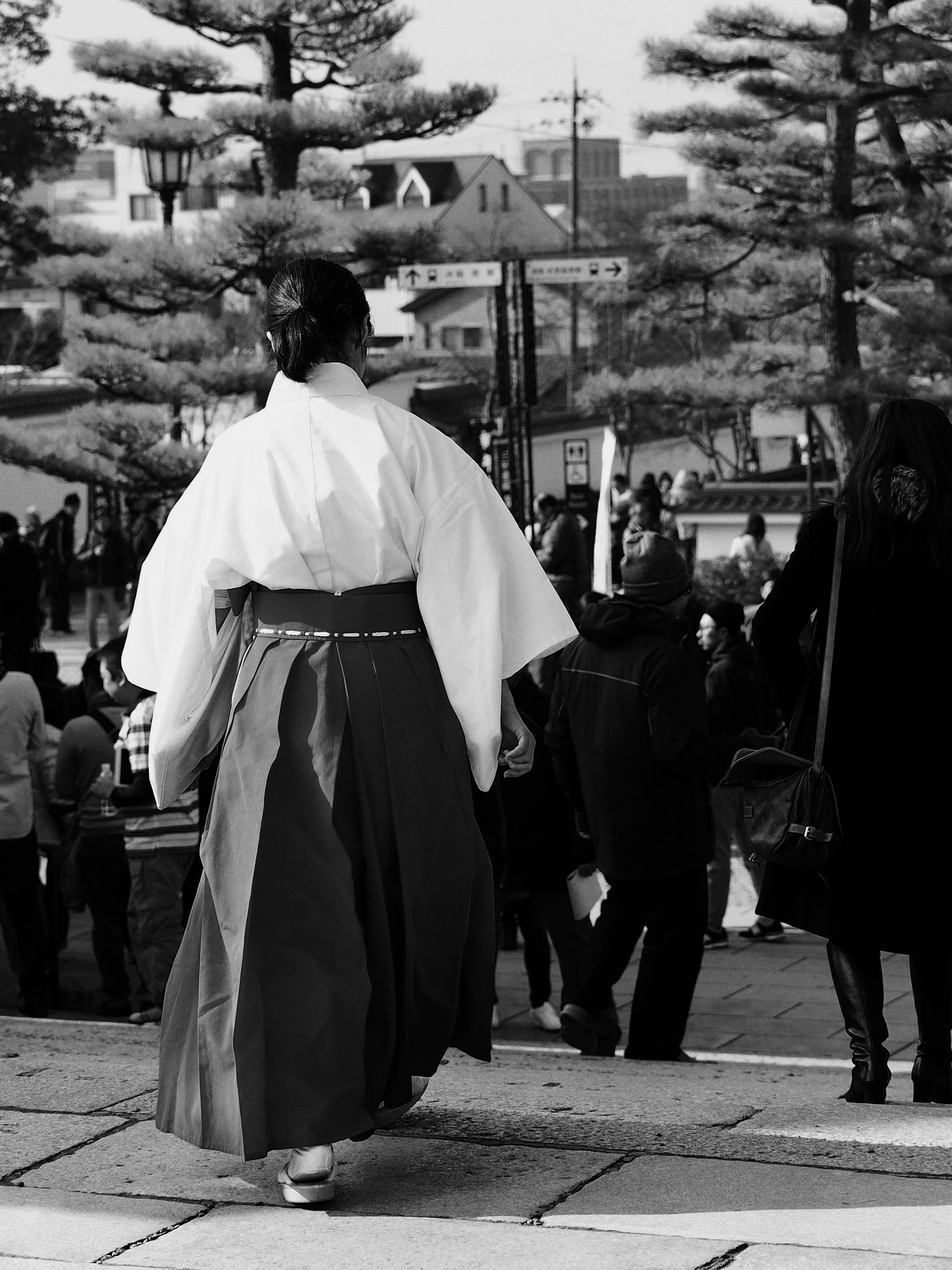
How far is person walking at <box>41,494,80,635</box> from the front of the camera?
19812mm

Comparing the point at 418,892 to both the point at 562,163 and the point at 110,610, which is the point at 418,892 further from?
the point at 562,163

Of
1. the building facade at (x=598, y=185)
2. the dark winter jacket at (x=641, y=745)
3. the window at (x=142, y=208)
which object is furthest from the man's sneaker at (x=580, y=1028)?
the window at (x=142, y=208)

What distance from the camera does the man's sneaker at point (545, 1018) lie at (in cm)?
604

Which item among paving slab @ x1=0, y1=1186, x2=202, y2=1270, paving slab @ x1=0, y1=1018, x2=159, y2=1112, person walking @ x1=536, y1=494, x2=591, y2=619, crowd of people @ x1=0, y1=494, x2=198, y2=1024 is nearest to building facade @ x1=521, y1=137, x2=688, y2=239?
person walking @ x1=536, y1=494, x2=591, y2=619

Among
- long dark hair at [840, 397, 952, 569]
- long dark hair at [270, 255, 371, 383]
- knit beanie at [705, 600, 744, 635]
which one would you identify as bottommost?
knit beanie at [705, 600, 744, 635]

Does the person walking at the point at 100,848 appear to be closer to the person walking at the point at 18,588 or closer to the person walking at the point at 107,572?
the person walking at the point at 18,588

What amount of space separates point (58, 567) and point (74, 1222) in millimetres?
17865

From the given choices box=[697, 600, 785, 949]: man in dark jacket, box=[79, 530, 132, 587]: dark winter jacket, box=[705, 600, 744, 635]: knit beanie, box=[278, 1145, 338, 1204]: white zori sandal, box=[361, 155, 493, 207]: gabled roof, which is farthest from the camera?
box=[361, 155, 493, 207]: gabled roof

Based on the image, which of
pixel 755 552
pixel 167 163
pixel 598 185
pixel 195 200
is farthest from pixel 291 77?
pixel 598 185

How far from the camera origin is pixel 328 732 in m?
2.74

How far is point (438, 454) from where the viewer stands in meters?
2.85

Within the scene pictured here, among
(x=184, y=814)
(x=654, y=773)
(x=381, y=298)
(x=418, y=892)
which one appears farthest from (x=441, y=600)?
(x=381, y=298)

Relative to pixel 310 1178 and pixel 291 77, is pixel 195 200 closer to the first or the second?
pixel 291 77

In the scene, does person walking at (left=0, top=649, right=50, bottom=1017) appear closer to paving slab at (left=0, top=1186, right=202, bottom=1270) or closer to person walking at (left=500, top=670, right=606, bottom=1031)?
person walking at (left=500, top=670, right=606, bottom=1031)
